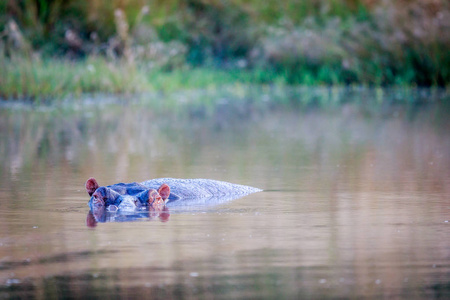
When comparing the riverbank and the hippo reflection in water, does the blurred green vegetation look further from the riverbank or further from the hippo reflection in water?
the hippo reflection in water

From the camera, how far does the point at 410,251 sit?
5746 mm

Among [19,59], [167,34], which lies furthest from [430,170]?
[167,34]

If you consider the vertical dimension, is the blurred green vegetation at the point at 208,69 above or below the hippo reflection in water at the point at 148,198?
above

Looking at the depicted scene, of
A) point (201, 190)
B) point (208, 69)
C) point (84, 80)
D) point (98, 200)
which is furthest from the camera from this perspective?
point (208, 69)

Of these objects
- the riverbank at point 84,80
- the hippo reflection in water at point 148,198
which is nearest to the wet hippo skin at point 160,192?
the hippo reflection in water at point 148,198

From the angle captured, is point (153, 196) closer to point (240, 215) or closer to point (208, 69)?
point (240, 215)

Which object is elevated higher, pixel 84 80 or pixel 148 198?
pixel 84 80

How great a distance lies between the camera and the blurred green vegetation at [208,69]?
2188cm

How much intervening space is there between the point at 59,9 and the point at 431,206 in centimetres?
1907

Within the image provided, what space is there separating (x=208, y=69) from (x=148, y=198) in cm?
2501

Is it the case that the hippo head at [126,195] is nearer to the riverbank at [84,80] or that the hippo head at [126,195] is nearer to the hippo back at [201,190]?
the hippo back at [201,190]

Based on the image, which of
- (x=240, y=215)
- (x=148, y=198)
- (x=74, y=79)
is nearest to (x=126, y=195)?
(x=148, y=198)

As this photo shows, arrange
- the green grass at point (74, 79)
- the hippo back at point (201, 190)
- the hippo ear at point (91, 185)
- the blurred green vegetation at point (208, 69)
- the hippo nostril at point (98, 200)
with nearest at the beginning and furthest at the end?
1. the hippo nostril at point (98, 200)
2. the hippo ear at point (91, 185)
3. the hippo back at point (201, 190)
4. the green grass at point (74, 79)
5. the blurred green vegetation at point (208, 69)

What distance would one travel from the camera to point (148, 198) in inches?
295
